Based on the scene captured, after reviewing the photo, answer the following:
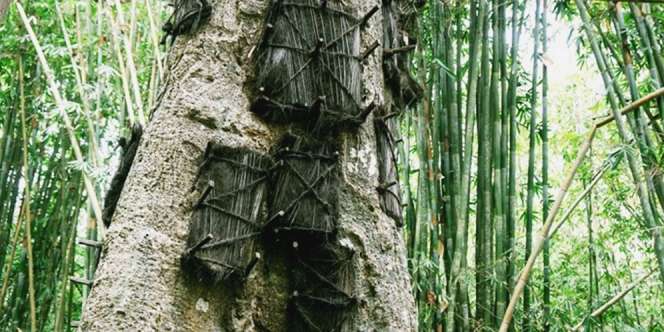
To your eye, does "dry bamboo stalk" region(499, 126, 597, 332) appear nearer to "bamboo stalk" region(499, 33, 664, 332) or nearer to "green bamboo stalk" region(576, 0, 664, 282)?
"bamboo stalk" region(499, 33, 664, 332)

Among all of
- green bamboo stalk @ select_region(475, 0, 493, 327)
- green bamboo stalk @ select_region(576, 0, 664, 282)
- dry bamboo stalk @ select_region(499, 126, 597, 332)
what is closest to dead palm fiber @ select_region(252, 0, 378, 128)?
dry bamboo stalk @ select_region(499, 126, 597, 332)

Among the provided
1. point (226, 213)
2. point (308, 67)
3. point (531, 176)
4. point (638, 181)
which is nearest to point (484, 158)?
point (531, 176)

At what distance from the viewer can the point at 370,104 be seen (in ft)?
5.02

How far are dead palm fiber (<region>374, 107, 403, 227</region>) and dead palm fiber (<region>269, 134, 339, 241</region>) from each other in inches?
6.5

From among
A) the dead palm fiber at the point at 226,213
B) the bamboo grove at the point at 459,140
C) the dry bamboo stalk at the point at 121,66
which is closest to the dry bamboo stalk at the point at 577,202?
the bamboo grove at the point at 459,140

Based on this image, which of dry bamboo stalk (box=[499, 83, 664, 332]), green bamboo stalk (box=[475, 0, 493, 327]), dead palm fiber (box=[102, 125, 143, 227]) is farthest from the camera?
green bamboo stalk (box=[475, 0, 493, 327])

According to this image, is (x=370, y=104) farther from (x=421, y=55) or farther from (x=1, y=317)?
(x=1, y=317)

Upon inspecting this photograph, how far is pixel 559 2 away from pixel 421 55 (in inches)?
21.1

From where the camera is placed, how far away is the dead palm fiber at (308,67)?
1484 millimetres

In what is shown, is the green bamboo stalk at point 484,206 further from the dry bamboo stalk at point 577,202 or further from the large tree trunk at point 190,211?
the large tree trunk at point 190,211

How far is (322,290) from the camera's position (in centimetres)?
137

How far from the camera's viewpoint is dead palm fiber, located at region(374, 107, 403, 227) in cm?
157

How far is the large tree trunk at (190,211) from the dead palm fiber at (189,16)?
19mm

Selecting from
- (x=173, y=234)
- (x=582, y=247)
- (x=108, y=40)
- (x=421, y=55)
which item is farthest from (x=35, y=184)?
(x=582, y=247)
